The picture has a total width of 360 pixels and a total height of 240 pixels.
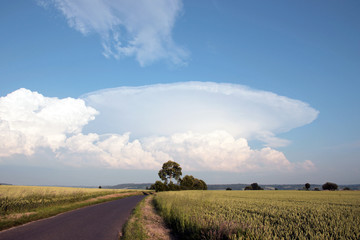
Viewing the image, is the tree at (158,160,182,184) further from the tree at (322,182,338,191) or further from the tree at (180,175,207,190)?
the tree at (322,182,338,191)

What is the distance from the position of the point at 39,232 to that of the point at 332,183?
148353 mm

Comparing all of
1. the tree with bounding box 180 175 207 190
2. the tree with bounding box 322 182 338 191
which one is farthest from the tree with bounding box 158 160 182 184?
the tree with bounding box 322 182 338 191

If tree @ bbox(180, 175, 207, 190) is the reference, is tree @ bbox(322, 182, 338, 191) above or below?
below

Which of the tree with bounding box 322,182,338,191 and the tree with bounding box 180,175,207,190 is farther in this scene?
the tree with bounding box 322,182,338,191

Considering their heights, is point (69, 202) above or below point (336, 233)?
below

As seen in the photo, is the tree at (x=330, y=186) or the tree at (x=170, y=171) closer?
the tree at (x=170, y=171)

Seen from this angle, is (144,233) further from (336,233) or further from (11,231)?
(336,233)

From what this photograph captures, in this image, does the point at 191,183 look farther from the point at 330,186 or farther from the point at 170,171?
the point at 330,186

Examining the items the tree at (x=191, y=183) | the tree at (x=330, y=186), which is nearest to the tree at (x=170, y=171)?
the tree at (x=191, y=183)

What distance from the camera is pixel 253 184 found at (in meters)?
142

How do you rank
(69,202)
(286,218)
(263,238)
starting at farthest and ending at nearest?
(69,202) → (286,218) → (263,238)

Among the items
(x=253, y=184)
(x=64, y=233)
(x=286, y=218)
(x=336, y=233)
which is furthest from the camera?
(x=253, y=184)

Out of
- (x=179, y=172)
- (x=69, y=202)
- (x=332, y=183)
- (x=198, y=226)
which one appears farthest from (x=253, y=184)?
(x=198, y=226)

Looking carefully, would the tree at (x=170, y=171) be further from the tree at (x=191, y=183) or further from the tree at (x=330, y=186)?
the tree at (x=330, y=186)
